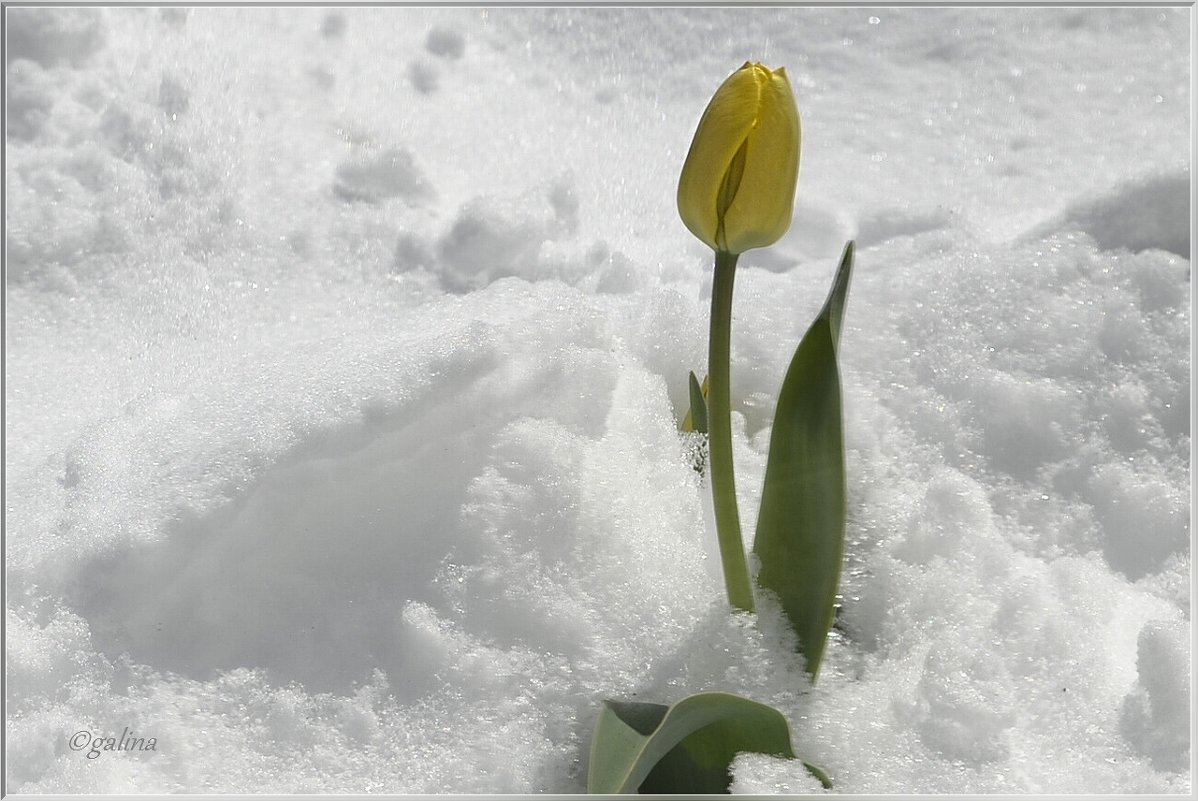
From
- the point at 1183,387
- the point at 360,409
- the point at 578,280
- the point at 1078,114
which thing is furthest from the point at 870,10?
the point at 360,409

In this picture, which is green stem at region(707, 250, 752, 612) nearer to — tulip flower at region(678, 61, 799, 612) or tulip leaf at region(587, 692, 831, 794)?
tulip flower at region(678, 61, 799, 612)

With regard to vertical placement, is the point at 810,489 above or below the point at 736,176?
below

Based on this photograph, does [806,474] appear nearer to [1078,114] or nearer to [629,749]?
[629,749]

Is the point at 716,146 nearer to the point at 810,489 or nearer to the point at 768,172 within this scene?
the point at 768,172

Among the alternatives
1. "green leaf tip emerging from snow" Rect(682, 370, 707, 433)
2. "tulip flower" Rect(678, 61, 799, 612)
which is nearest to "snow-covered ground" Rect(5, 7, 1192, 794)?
"green leaf tip emerging from snow" Rect(682, 370, 707, 433)

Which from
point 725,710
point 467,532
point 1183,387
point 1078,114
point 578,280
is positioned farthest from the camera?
point 1078,114

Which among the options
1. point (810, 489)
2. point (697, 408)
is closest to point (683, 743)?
point (810, 489)
